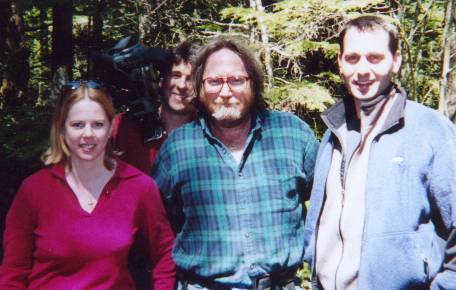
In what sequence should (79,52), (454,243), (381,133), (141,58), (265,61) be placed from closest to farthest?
(454,243) → (381,133) → (141,58) → (265,61) → (79,52)

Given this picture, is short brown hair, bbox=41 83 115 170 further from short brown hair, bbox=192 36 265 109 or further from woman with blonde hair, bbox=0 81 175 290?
short brown hair, bbox=192 36 265 109

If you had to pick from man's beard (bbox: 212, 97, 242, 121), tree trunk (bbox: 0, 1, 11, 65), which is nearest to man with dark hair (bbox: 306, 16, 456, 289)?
man's beard (bbox: 212, 97, 242, 121)

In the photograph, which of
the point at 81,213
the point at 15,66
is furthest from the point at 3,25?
the point at 81,213

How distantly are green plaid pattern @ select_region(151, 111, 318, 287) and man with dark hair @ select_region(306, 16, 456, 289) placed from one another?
0.80ft

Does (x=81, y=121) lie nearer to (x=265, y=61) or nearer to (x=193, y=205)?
(x=193, y=205)

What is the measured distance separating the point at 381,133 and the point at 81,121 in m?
1.51

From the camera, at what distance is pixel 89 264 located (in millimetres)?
2441

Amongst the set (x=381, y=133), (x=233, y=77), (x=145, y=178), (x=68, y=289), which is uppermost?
(x=233, y=77)

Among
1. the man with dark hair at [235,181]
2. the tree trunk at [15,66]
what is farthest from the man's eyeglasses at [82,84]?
the tree trunk at [15,66]

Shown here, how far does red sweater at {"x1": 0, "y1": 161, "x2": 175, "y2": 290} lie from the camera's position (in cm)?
243

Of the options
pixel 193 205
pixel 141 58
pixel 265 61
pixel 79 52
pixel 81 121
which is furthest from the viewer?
pixel 79 52

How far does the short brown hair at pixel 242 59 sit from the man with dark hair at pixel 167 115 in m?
0.28

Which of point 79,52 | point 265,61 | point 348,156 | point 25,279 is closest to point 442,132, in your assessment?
point 348,156

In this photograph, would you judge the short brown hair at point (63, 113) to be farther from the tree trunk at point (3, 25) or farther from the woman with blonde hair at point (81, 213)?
the tree trunk at point (3, 25)
